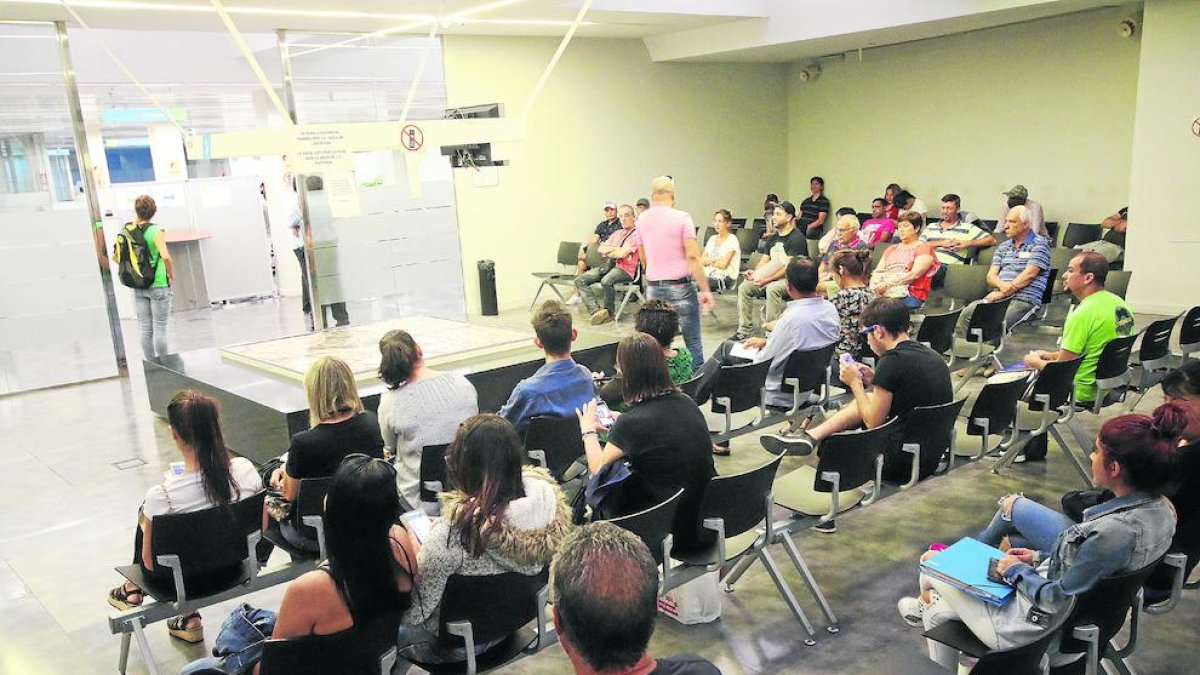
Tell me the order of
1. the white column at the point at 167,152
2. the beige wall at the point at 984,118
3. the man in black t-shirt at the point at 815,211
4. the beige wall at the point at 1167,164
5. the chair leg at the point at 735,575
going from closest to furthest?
the chair leg at the point at 735,575, the beige wall at the point at 1167,164, the beige wall at the point at 984,118, the man in black t-shirt at the point at 815,211, the white column at the point at 167,152

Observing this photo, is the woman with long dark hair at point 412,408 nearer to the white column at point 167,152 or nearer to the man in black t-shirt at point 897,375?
the man in black t-shirt at point 897,375

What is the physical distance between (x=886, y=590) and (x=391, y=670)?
225cm

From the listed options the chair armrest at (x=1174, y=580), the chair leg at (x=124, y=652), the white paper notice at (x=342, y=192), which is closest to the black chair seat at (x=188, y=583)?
the chair leg at (x=124, y=652)

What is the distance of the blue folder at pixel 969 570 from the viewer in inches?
110

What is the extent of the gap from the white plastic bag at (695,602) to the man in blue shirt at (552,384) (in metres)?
0.98

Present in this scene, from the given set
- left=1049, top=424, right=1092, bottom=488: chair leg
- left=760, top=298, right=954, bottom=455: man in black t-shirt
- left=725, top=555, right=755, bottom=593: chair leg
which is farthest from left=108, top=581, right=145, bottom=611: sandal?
left=1049, top=424, right=1092, bottom=488: chair leg

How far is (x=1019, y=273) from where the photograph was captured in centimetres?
721

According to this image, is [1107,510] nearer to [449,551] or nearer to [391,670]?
[449,551]

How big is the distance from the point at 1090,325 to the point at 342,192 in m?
4.05

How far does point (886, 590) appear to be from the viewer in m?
4.01

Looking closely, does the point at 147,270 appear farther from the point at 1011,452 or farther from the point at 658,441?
the point at 1011,452

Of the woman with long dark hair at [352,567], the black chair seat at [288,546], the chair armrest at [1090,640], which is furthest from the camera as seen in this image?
the black chair seat at [288,546]

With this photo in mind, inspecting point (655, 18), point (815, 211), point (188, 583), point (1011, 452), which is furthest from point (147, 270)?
point (815, 211)

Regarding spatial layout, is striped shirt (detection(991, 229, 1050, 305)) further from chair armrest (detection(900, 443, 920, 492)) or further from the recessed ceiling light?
the recessed ceiling light
